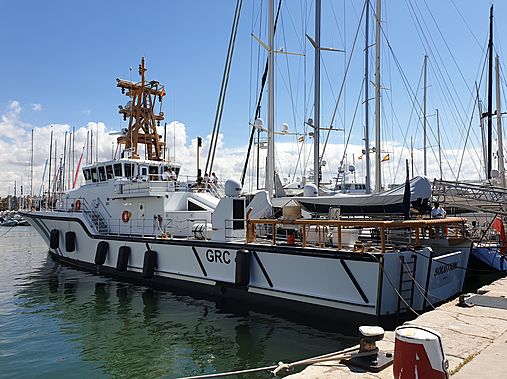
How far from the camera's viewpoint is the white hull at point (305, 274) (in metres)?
8.77

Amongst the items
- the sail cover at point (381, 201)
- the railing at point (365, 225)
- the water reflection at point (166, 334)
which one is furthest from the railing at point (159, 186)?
the sail cover at point (381, 201)

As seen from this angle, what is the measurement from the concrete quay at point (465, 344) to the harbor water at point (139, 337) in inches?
97.2

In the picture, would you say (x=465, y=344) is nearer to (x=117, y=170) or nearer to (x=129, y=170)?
(x=129, y=170)

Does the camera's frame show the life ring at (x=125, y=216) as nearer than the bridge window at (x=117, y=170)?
Yes

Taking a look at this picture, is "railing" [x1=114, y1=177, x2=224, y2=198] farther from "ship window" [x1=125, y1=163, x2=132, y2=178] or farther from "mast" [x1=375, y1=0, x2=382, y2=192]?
"mast" [x1=375, y1=0, x2=382, y2=192]

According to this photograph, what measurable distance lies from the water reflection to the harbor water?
0.8 inches

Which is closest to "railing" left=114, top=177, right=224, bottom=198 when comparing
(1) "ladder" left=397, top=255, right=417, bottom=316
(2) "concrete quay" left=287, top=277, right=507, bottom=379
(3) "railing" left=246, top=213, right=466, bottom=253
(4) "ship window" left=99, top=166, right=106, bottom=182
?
(4) "ship window" left=99, top=166, right=106, bottom=182

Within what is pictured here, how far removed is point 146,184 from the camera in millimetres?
16203

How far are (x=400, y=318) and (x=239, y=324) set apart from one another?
3.69m

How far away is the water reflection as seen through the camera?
773cm

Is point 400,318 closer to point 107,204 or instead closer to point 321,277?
point 321,277

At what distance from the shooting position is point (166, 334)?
30.8 ft

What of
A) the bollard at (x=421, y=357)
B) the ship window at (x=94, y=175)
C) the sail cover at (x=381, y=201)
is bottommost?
the bollard at (x=421, y=357)

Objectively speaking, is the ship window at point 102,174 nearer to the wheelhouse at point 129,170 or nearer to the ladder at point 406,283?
the wheelhouse at point 129,170
